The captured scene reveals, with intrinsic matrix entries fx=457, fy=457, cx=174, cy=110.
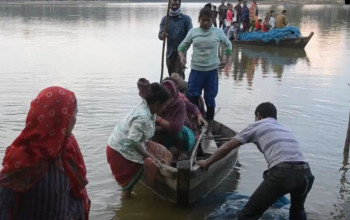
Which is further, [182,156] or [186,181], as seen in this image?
[182,156]

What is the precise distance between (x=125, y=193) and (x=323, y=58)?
1307cm

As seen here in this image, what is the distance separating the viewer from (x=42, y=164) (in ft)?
7.84

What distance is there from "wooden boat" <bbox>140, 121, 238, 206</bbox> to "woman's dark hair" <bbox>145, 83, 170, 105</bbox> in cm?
68

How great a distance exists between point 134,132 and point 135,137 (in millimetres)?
50

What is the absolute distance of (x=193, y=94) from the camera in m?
6.98

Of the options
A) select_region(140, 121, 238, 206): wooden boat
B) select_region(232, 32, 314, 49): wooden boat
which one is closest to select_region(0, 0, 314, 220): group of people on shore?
select_region(140, 121, 238, 206): wooden boat

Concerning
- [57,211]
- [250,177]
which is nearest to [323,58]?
[250,177]

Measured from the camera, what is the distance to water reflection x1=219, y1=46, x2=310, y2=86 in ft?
45.2

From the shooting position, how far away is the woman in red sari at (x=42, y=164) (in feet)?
7.62

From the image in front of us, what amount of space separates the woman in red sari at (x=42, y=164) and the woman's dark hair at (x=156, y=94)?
204 cm

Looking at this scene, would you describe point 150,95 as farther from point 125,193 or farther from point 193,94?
point 193,94

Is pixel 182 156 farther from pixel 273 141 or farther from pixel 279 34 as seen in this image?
pixel 279 34

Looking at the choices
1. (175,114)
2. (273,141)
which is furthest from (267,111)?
(175,114)

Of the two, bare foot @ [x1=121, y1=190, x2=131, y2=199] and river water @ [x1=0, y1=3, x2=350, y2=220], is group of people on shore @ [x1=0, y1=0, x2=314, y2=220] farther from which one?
river water @ [x1=0, y1=3, x2=350, y2=220]
